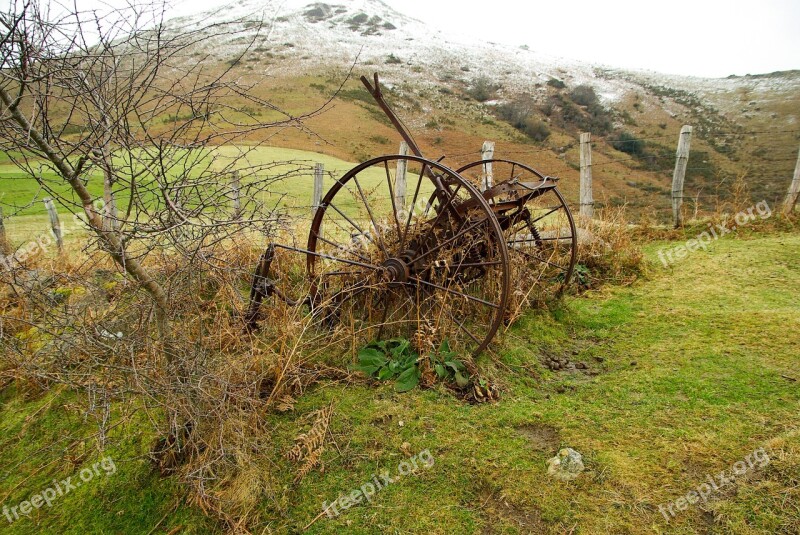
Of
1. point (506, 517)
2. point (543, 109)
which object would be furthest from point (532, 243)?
point (543, 109)

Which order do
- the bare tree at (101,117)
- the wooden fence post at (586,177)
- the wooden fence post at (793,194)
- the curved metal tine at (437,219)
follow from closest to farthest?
the bare tree at (101,117), the curved metal tine at (437,219), the wooden fence post at (793,194), the wooden fence post at (586,177)

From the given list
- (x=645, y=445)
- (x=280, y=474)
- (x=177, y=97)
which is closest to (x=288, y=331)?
(x=280, y=474)

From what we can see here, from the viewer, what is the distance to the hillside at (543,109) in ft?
79.2

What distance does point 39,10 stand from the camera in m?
1.97

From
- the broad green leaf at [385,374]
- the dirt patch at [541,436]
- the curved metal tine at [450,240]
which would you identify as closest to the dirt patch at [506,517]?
the dirt patch at [541,436]

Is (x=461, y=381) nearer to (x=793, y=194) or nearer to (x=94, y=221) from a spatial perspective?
(x=94, y=221)

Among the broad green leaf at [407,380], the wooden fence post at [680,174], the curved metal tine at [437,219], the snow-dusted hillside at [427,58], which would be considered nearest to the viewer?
the broad green leaf at [407,380]

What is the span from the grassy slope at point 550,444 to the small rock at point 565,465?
0.05 m

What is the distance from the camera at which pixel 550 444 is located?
2.82m

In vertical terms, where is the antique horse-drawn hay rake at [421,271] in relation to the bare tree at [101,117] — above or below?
below

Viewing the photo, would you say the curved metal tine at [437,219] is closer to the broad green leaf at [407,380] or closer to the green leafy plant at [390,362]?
the green leafy plant at [390,362]

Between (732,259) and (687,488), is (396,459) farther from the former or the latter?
(732,259)

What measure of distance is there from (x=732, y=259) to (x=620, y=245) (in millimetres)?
1355

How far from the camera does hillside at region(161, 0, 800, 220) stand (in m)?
24.1
